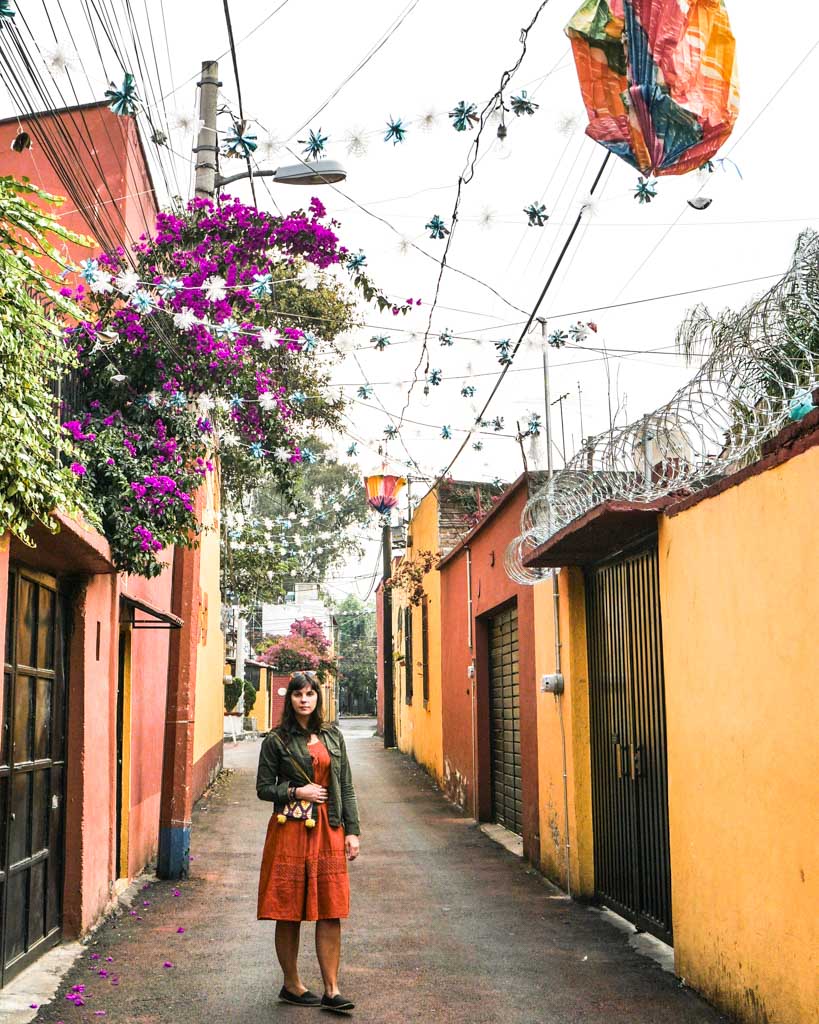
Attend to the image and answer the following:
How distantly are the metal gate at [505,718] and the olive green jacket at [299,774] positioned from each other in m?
6.38

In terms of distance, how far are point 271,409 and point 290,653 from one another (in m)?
27.6

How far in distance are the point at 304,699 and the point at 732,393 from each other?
A: 264cm

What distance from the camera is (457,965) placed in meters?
6.38

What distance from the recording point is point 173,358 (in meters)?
8.32

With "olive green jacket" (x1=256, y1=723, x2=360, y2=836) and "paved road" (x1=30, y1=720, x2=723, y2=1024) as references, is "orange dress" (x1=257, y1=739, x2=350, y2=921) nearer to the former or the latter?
"olive green jacket" (x1=256, y1=723, x2=360, y2=836)

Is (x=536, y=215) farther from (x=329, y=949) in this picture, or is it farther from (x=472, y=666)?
(x=472, y=666)

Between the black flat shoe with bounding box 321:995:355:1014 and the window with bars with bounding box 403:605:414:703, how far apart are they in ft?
57.6

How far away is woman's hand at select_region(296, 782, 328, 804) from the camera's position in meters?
5.47

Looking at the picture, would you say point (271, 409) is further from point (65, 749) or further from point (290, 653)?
point (290, 653)

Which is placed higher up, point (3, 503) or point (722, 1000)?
point (3, 503)

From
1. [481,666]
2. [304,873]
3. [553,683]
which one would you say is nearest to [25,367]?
[304,873]

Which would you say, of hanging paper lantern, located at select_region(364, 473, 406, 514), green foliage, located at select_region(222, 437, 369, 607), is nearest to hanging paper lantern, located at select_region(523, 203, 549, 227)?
hanging paper lantern, located at select_region(364, 473, 406, 514)

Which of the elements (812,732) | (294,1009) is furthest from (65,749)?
(812,732)

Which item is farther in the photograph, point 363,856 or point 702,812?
point 363,856
